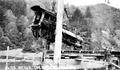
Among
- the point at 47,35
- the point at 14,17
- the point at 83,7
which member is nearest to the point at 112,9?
the point at 83,7

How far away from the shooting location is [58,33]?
869 centimetres

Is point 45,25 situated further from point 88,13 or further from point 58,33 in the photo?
point 88,13

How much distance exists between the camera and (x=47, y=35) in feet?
Answer: 48.2

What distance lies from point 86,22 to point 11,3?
17.7 metres

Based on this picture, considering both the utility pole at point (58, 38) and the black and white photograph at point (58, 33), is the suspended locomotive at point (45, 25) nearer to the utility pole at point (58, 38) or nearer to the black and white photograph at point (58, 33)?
the black and white photograph at point (58, 33)

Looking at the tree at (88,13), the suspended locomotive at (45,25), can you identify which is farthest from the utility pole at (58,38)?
the tree at (88,13)

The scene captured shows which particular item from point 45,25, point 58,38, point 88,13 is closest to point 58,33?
point 58,38

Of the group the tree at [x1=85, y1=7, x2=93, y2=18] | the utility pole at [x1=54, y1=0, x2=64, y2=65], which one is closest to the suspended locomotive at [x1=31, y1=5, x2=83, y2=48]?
the utility pole at [x1=54, y1=0, x2=64, y2=65]

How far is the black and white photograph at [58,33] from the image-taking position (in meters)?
12.6

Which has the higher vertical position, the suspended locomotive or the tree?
the tree

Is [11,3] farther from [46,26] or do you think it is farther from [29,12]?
[46,26]

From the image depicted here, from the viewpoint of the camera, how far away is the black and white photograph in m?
12.6

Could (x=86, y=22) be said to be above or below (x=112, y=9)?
below

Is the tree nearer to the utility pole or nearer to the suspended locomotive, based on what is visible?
the suspended locomotive
